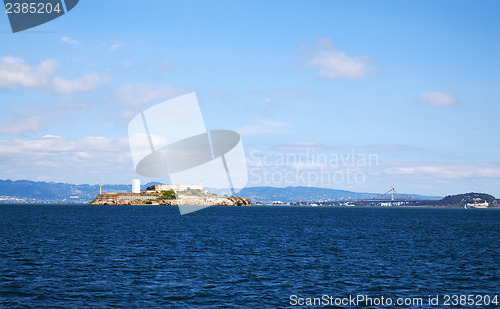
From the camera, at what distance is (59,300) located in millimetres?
31812

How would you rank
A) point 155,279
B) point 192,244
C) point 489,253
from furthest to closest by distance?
point 192,244, point 489,253, point 155,279

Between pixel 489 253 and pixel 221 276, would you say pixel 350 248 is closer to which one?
pixel 489 253

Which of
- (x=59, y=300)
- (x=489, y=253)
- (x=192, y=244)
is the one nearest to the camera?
(x=59, y=300)

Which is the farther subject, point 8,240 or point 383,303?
point 8,240

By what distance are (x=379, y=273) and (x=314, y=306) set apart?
51.0 ft

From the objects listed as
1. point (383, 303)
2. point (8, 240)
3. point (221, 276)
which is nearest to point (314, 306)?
point (383, 303)

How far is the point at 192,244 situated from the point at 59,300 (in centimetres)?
3870

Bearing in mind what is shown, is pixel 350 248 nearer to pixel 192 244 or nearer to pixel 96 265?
pixel 192 244

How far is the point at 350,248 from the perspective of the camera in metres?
67.4

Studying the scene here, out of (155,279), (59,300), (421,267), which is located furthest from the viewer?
(421,267)

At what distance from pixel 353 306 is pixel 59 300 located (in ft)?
69.3

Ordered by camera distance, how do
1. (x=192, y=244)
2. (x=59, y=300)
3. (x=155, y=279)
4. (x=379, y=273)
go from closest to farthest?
(x=59, y=300) < (x=155, y=279) < (x=379, y=273) < (x=192, y=244)

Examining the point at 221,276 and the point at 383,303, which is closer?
the point at 383,303

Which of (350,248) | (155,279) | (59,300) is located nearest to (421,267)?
(350,248)
